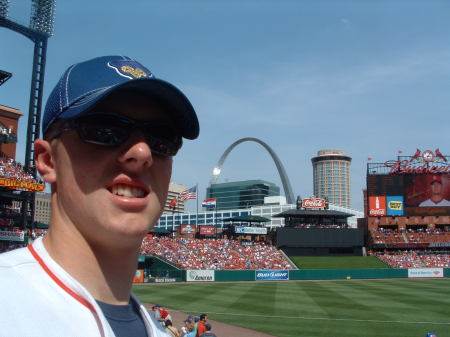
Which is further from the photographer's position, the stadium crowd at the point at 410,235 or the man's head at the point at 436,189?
the stadium crowd at the point at 410,235

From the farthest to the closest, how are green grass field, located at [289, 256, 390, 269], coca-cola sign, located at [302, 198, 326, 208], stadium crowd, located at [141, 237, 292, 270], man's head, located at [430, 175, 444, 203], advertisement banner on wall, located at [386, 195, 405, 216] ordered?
coca-cola sign, located at [302, 198, 326, 208]
advertisement banner on wall, located at [386, 195, 405, 216]
man's head, located at [430, 175, 444, 203]
green grass field, located at [289, 256, 390, 269]
stadium crowd, located at [141, 237, 292, 270]

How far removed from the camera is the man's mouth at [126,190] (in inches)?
64.9

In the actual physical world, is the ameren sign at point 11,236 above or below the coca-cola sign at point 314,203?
below

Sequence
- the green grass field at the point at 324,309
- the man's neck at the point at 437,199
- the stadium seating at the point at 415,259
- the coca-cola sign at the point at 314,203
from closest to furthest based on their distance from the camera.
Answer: the green grass field at the point at 324,309 → the stadium seating at the point at 415,259 → the man's neck at the point at 437,199 → the coca-cola sign at the point at 314,203

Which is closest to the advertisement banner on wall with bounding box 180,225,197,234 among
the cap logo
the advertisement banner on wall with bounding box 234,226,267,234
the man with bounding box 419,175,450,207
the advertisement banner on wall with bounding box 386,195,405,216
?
the advertisement banner on wall with bounding box 234,226,267,234

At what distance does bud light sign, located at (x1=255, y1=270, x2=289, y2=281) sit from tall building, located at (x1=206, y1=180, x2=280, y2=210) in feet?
383

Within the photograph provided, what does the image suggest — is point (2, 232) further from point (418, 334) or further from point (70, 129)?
point (70, 129)

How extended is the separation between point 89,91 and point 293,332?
17.8 m

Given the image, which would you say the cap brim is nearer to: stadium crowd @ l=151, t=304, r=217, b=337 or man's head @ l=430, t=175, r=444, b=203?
stadium crowd @ l=151, t=304, r=217, b=337

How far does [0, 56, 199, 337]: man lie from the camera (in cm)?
158

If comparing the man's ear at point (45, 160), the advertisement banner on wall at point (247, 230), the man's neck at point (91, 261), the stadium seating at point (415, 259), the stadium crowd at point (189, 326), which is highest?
the man's ear at point (45, 160)

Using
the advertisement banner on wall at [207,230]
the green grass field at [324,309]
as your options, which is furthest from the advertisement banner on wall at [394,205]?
the green grass field at [324,309]

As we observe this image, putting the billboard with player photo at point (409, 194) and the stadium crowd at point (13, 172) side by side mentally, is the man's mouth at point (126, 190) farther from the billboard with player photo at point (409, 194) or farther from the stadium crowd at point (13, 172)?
the billboard with player photo at point (409, 194)

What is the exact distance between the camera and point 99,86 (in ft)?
5.17
